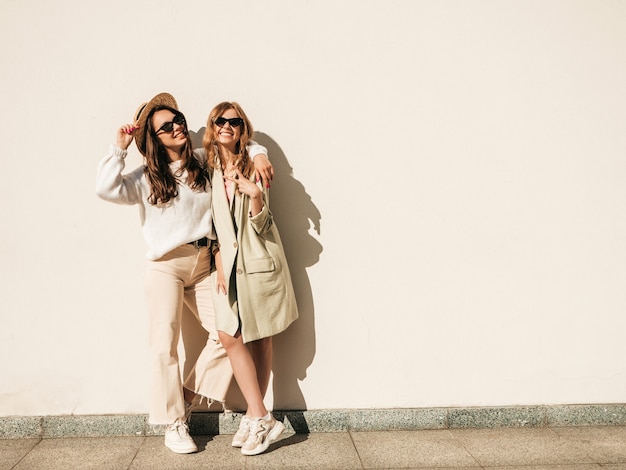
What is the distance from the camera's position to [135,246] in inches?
155

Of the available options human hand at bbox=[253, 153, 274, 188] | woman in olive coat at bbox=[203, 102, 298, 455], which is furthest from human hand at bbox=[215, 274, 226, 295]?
human hand at bbox=[253, 153, 274, 188]

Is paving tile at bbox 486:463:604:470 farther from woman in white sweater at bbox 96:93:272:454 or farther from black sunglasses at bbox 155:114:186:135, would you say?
black sunglasses at bbox 155:114:186:135

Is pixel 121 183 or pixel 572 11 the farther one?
pixel 572 11

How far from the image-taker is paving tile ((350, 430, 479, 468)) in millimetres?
3545

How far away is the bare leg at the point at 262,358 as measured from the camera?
3869 millimetres

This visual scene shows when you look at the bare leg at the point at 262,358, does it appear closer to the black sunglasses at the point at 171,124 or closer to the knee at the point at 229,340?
the knee at the point at 229,340

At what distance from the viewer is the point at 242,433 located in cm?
372

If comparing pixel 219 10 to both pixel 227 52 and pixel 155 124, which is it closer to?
pixel 227 52

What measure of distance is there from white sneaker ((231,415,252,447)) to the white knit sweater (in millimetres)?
1155

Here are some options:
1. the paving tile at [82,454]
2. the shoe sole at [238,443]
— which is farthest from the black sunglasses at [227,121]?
the paving tile at [82,454]

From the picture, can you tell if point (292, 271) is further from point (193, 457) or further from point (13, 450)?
point (13, 450)

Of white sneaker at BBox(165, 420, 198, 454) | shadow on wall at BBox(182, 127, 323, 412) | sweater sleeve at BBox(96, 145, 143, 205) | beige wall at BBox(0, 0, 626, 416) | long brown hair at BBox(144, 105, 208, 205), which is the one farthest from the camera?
shadow on wall at BBox(182, 127, 323, 412)

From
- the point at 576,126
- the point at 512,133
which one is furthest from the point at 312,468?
the point at 576,126

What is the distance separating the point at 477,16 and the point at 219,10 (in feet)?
5.52
